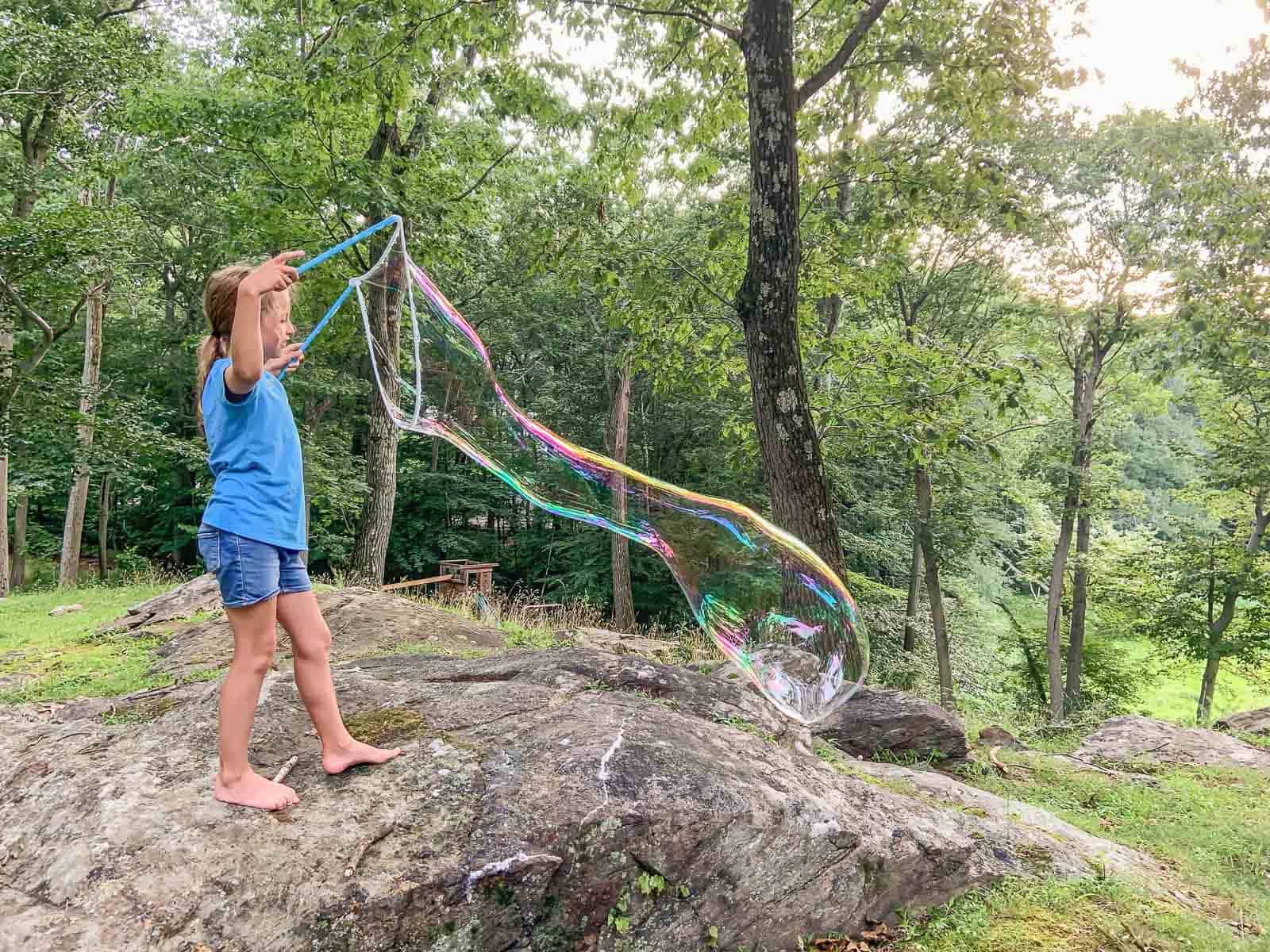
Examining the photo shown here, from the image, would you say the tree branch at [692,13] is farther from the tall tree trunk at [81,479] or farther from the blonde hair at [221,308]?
the tall tree trunk at [81,479]

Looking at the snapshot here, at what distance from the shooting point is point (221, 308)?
2486 millimetres

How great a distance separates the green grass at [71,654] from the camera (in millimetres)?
5125

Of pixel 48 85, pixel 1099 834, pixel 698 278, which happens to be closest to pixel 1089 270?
pixel 698 278

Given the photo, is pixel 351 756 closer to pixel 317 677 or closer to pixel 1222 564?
Answer: pixel 317 677

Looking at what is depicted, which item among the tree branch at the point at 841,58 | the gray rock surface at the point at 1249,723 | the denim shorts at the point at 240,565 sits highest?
the tree branch at the point at 841,58

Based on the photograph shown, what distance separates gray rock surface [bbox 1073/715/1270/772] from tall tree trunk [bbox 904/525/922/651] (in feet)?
25.0

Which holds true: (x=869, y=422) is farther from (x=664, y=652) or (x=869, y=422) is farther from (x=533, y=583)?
(x=533, y=583)

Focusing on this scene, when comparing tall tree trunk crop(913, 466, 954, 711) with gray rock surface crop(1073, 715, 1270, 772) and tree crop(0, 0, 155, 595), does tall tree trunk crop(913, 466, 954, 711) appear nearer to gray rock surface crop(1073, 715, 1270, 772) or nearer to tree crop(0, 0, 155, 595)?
gray rock surface crop(1073, 715, 1270, 772)

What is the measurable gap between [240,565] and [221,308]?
88 cm

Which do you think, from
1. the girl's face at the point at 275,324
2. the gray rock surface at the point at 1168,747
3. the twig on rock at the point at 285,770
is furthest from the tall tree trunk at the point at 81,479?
the gray rock surface at the point at 1168,747

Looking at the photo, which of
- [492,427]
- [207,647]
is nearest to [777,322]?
[492,427]

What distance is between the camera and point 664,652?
27.9ft

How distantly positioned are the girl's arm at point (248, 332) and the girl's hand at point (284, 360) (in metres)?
0.18

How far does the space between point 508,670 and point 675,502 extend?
1.28 meters
